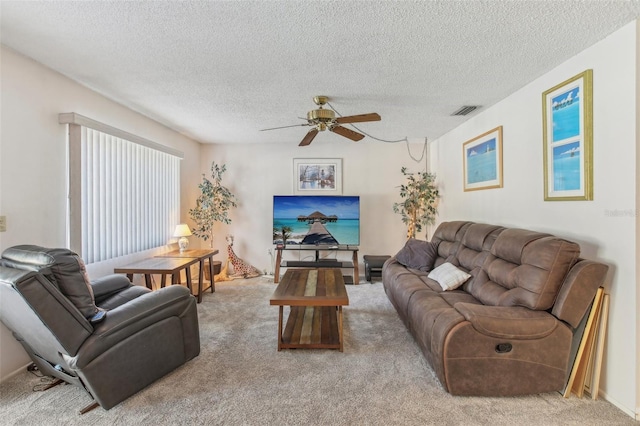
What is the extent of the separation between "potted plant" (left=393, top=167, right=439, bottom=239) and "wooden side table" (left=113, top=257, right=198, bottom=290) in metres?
3.32

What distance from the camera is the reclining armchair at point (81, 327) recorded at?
1559 millimetres

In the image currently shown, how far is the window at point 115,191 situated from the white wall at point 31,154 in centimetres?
11

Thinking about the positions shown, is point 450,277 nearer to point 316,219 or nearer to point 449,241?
point 449,241

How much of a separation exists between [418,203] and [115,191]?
4167mm

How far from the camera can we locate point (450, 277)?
113 inches

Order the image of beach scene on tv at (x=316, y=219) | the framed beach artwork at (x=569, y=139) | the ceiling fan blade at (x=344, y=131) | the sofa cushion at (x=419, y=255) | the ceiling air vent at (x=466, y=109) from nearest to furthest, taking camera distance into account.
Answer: the framed beach artwork at (x=569, y=139), the ceiling fan blade at (x=344, y=131), the ceiling air vent at (x=466, y=109), the sofa cushion at (x=419, y=255), the image of beach scene on tv at (x=316, y=219)

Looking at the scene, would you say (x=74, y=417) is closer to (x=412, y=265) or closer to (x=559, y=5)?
(x=412, y=265)

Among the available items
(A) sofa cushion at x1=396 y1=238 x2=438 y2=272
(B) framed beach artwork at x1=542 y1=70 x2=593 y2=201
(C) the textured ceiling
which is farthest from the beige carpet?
(C) the textured ceiling

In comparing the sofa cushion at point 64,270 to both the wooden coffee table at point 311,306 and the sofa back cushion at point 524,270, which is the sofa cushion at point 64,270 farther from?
the sofa back cushion at point 524,270

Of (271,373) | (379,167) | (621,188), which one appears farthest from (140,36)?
(379,167)

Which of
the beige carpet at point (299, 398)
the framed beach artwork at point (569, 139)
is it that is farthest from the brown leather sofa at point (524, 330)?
the framed beach artwork at point (569, 139)

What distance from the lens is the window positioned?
Answer: 2641mm

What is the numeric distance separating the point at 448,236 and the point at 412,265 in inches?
22.0

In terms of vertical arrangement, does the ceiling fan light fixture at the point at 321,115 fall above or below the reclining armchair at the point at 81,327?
above
